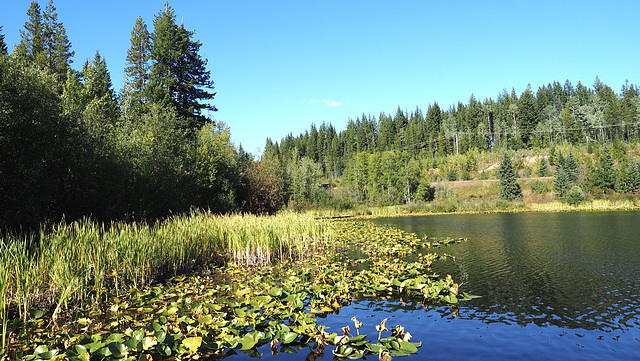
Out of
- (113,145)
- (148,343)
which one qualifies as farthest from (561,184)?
(148,343)

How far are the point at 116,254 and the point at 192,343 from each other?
3989 millimetres

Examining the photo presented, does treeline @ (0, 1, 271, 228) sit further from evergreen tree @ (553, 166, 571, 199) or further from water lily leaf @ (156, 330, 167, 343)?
evergreen tree @ (553, 166, 571, 199)

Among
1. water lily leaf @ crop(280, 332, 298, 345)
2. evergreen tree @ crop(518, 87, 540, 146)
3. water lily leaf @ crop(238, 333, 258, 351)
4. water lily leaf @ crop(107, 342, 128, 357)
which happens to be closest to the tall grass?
water lily leaf @ crop(107, 342, 128, 357)

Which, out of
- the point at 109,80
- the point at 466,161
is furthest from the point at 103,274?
the point at 466,161

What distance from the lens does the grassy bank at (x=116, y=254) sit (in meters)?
6.07

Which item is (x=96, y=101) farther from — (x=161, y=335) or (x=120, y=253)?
(x=161, y=335)

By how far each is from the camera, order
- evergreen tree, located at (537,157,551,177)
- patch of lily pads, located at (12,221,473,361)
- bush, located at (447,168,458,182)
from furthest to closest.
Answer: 1. bush, located at (447,168,458,182)
2. evergreen tree, located at (537,157,551,177)
3. patch of lily pads, located at (12,221,473,361)

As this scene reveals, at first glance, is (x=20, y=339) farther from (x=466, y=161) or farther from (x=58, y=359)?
(x=466, y=161)

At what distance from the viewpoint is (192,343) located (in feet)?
15.1


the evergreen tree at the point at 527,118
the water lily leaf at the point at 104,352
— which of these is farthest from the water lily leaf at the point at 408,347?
the evergreen tree at the point at 527,118

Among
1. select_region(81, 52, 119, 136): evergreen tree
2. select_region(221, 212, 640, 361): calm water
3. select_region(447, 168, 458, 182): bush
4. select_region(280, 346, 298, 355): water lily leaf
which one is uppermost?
select_region(81, 52, 119, 136): evergreen tree

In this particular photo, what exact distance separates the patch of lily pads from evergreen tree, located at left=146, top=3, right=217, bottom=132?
993 inches

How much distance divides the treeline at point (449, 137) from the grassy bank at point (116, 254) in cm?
3541

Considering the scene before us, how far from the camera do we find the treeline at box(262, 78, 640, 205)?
5706 cm
